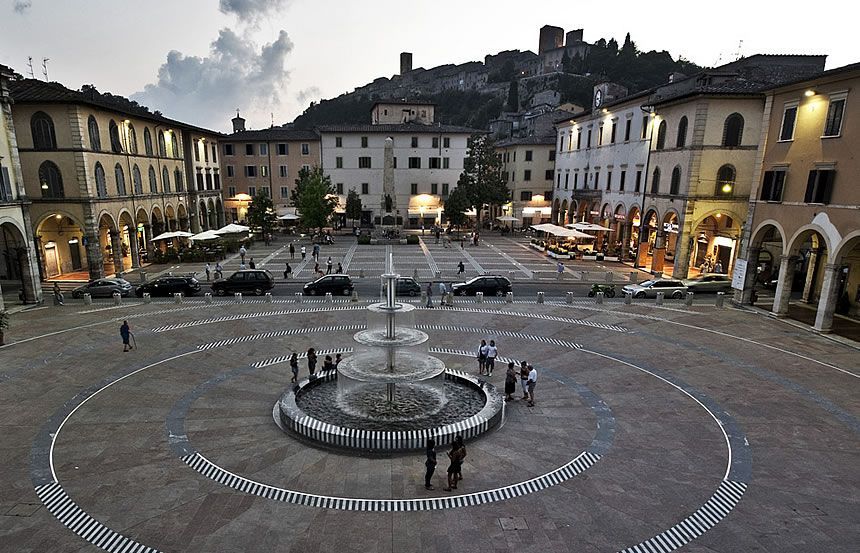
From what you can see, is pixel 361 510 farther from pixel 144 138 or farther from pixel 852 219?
pixel 144 138

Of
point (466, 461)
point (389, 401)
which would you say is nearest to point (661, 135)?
point (389, 401)

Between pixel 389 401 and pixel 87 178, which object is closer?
pixel 389 401

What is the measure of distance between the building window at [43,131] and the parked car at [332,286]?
2050cm

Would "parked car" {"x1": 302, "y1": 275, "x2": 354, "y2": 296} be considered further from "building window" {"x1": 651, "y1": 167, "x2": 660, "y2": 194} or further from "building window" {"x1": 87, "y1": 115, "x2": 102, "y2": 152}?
"building window" {"x1": 651, "y1": 167, "x2": 660, "y2": 194}

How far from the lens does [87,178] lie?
33.8 metres

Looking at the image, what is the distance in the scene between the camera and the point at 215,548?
9.23 metres

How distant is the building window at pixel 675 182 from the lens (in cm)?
3691

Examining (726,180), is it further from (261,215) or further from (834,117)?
(261,215)

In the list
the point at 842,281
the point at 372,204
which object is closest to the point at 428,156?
the point at 372,204

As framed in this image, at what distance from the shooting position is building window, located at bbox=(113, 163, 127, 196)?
124 feet

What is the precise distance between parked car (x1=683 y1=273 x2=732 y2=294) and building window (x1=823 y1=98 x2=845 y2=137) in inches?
479

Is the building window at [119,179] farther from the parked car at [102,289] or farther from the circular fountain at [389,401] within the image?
the circular fountain at [389,401]

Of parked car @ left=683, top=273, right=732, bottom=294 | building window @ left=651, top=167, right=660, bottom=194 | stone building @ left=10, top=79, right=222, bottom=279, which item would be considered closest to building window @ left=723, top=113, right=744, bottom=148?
building window @ left=651, top=167, right=660, bottom=194

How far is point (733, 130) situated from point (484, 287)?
844 inches
